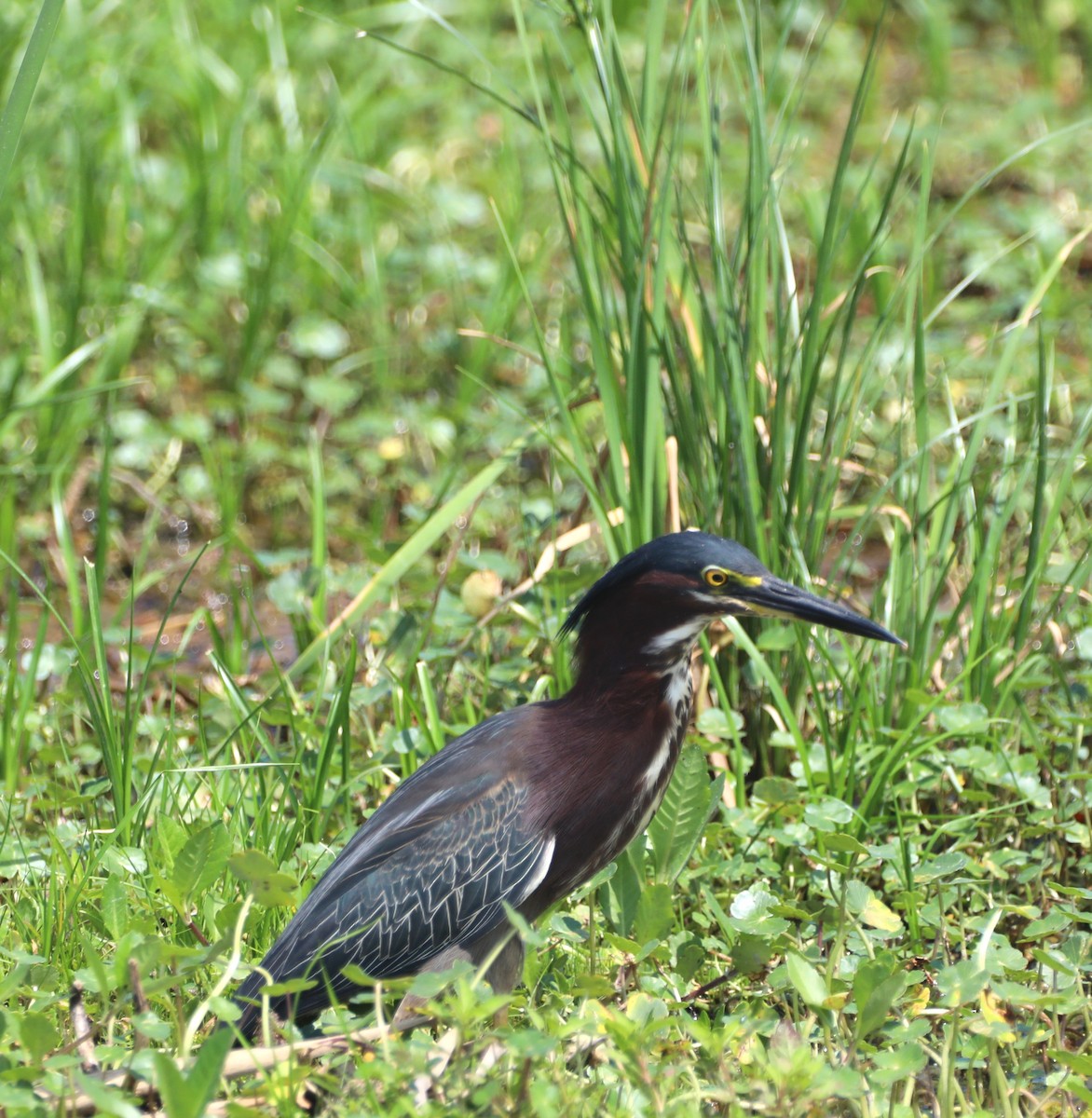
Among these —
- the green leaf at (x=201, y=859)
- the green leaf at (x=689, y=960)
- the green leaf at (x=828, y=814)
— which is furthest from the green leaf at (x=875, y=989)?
the green leaf at (x=201, y=859)

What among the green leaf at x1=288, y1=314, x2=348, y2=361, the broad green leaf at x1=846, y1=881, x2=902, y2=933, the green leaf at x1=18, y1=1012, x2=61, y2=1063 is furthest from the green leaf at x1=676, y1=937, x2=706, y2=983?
the green leaf at x1=288, y1=314, x2=348, y2=361

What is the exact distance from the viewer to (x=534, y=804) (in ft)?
9.77

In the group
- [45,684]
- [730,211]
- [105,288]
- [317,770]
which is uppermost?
[730,211]

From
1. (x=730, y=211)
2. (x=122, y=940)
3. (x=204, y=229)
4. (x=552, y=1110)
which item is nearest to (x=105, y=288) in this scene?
(x=204, y=229)

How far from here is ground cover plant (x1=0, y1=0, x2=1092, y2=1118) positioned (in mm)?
2676

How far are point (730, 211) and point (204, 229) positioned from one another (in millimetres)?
2106

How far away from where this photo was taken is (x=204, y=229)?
18.0 feet

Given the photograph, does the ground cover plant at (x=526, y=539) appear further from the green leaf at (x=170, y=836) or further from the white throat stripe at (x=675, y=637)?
the white throat stripe at (x=675, y=637)

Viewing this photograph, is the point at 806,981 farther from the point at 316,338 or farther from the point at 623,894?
the point at 316,338

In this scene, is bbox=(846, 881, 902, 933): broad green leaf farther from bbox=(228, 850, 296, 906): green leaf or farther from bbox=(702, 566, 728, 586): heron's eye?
bbox=(228, 850, 296, 906): green leaf

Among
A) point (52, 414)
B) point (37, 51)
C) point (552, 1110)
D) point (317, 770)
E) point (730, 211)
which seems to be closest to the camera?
point (552, 1110)

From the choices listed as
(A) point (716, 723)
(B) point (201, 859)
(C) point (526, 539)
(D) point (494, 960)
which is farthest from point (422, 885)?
(C) point (526, 539)

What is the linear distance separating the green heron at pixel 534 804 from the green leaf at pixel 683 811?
0.12ft

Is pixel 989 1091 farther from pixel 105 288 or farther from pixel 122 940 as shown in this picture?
pixel 105 288
